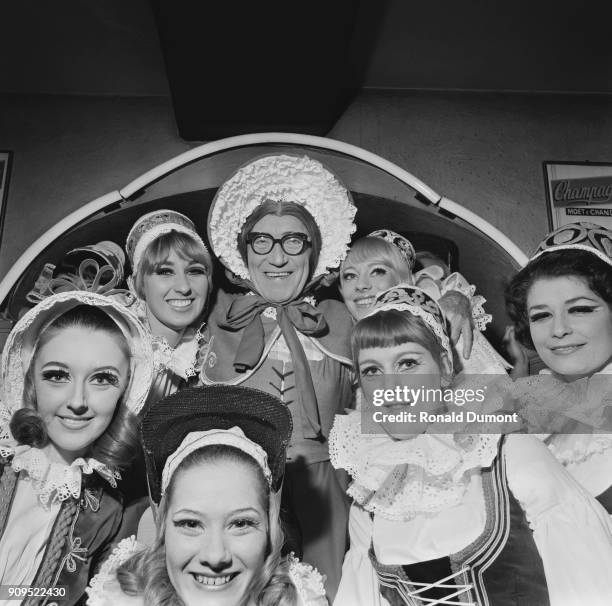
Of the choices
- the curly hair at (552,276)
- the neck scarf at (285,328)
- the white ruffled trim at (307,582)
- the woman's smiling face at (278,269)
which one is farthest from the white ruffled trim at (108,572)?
the curly hair at (552,276)

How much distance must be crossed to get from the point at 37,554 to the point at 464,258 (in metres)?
1.22

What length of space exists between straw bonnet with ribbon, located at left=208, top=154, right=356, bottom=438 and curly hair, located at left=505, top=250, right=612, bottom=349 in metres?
0.44

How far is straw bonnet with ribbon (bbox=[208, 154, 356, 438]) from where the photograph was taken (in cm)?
170

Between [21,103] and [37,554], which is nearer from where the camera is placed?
[37,554]

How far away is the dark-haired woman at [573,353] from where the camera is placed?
1628 millimetres

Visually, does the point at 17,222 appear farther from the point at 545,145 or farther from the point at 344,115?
the point at 545,145

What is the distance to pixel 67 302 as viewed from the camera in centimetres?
162

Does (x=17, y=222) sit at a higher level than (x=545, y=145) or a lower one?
lower

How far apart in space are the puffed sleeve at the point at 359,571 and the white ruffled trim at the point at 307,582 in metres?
0.06

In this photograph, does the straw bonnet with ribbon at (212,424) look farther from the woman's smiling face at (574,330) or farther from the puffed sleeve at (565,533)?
the woman's smiling face at (574,330)

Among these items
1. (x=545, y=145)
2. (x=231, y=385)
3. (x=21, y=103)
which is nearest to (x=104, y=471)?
(x=231, y=385)

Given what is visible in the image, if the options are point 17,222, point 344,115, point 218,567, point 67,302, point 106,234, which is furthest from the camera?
point 344,115

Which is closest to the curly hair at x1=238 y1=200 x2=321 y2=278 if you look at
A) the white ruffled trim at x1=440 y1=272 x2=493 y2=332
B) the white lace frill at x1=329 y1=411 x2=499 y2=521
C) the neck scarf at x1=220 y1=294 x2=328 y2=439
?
the neck scarf at x1=220 y1=294 x2=328 y2=439

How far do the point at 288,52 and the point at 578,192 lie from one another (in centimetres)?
96
